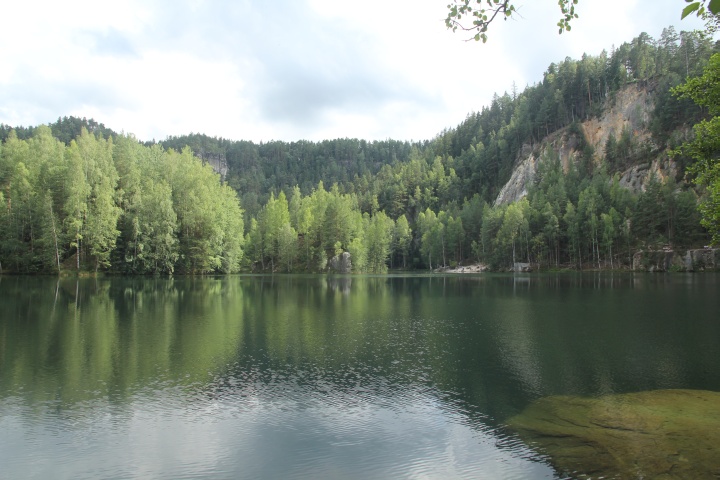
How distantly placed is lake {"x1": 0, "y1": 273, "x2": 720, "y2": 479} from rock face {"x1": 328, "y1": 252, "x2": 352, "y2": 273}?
84.4m

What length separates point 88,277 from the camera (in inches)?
2854

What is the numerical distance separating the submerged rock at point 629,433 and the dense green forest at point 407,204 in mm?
38084

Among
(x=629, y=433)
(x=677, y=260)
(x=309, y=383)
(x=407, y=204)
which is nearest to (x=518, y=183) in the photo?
(x=407, y=204)

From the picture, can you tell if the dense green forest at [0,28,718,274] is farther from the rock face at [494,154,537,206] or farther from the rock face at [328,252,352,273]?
the rock face at [494,154,537,206]

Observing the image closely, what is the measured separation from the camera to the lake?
1141 cm

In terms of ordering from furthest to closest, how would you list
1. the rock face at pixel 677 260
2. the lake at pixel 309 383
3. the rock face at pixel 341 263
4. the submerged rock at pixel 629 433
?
1. the rock face at pixel 341 263
2. the rock face at pixel 677 260
3. the lake at pixel 309 383
4. the submerged rock at pixel 629 433

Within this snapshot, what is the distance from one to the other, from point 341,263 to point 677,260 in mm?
72747

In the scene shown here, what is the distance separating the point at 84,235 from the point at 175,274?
660 inches

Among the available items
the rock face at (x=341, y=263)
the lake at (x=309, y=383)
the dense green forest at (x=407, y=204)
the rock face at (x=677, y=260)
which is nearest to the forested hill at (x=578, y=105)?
the dense green forest at (x=407, y=204)

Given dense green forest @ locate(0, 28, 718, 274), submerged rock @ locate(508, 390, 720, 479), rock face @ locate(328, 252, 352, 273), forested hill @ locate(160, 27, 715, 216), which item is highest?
forested hill @ locate(160, 27, 715, 216)

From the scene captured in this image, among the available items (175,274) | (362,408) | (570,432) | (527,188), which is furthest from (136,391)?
(527,188)

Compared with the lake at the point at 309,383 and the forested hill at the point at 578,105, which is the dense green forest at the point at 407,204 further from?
the lake at the point at 309,383

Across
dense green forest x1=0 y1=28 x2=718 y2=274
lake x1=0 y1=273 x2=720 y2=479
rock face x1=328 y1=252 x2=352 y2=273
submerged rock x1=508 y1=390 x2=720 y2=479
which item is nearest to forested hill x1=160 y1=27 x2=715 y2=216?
dense green forest x1=0 y1=28 x2=718 y2=274

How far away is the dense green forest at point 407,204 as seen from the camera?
77.0m
